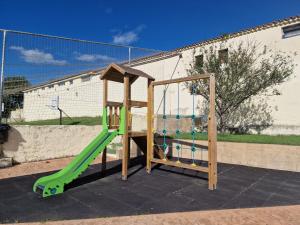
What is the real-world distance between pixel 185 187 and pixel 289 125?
7.81 meters

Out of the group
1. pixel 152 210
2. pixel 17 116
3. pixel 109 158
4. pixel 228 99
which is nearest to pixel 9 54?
pixel 17 116

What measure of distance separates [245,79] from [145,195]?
8.01 meters

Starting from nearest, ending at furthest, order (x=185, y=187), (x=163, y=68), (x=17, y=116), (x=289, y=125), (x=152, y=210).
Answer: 1. (x=152, y=210)
2. (x=185, y=187)
3. (x=17, y=116)
4. (x=289, y=125)
5. (x=163, y=68)

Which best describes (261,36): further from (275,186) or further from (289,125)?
(275,186)

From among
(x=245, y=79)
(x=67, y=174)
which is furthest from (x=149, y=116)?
(x=245, y=79)

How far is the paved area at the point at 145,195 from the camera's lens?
3.78 metres

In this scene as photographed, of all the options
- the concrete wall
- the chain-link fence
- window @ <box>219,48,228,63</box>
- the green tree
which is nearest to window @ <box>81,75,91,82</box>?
the chain-link fence

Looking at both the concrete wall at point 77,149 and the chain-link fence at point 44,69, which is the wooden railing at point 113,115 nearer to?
the concrete wall at point 77,149

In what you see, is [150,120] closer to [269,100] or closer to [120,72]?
[120,72]

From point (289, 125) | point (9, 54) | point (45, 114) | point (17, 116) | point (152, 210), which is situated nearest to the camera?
point (152, 210)

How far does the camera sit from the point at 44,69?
322 inches

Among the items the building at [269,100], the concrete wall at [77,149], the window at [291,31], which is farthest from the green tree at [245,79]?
the concrete wall at [77,149]

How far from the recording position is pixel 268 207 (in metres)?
4.05

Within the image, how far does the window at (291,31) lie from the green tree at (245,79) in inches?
35.2
